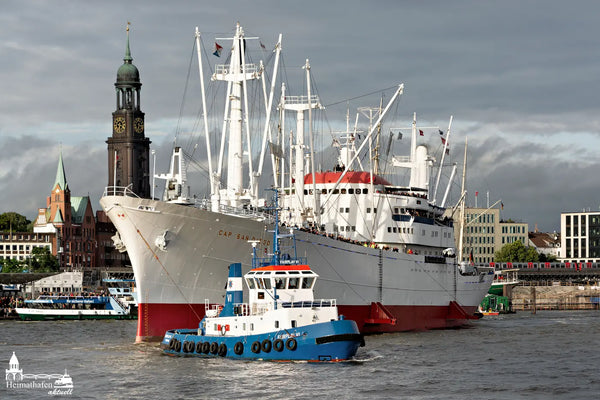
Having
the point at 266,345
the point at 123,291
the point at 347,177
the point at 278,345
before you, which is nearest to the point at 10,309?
the point at 123,291

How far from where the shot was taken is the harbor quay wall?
153 metres

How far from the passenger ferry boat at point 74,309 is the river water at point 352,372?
51.3 metres

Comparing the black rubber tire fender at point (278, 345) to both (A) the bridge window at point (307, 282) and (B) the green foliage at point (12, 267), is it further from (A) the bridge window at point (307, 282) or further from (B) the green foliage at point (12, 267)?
(B) the green foliage at point (12, 267)

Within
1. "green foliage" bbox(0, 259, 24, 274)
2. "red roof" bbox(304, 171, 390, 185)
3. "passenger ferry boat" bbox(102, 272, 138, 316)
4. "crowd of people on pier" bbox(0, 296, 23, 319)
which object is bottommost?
"crowd of people on pier" bbox(0, 296, 23, 319)

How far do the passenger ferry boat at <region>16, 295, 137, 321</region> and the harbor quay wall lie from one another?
5957 centimetres

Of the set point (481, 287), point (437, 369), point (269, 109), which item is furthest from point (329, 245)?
point (481, 287)

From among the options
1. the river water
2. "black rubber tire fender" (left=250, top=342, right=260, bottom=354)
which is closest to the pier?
the river water

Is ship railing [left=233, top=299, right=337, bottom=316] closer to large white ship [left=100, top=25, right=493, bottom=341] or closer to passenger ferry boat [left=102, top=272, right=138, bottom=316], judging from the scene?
large white ship [left=100, top=25, right=493, bottom=341]

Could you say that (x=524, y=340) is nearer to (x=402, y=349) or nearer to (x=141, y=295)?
(x=402, y=349)

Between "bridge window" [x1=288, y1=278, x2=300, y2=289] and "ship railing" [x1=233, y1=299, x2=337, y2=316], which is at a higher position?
"bridge window" [x1=288, y1=278, x2=300, y2=289]

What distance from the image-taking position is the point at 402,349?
62.7m

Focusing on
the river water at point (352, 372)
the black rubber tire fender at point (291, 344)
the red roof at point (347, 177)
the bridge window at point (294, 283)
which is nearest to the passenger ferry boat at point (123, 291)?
the red roof at point (347, 177)

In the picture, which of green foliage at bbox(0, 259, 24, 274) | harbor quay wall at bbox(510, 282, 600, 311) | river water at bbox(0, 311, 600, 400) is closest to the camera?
river water at bbox(0, 311, 600, 400)

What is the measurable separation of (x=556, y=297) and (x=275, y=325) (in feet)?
385
